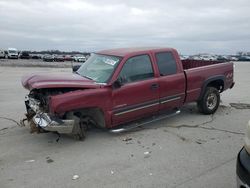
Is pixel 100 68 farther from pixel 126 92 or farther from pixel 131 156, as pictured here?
pixel 131 156

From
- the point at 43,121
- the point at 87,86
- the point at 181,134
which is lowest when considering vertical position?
the point at 181,134

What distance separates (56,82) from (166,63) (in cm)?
278

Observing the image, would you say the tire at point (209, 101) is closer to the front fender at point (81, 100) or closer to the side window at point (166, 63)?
the side window at point (166, 63)

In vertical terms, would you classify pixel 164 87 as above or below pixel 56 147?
above

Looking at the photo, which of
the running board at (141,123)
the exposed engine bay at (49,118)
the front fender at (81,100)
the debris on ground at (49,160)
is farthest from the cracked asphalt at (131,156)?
the front fender at (81,100)

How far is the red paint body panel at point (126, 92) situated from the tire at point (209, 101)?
28cm

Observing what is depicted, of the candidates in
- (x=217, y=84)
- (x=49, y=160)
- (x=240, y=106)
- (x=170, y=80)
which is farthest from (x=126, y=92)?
(x=240, y=106)

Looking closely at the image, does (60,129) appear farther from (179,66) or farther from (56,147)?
(179,66)

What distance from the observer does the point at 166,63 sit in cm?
751

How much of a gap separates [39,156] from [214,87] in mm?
5190

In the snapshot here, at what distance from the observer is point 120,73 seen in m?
6.59

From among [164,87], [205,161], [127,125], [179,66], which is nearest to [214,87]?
[179,66]

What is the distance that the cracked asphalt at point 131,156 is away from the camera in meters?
4.60

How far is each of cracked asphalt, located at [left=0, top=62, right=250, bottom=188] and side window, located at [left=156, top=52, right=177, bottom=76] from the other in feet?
4.06
